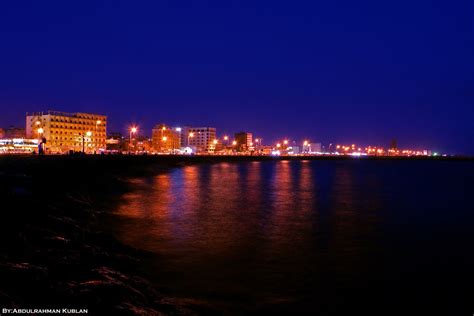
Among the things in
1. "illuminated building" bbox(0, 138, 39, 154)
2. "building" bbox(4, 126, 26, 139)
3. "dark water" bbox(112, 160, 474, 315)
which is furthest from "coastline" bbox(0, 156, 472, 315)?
"building" bbox(4, 126, 26, 139)

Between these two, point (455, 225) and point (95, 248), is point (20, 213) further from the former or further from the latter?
point (455, 225)

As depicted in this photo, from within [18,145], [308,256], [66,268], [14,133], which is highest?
[14,133]

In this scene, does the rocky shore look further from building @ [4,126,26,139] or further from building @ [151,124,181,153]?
building @ [151,124,181,153]

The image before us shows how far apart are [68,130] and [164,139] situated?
47.8 meters

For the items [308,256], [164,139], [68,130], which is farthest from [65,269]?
[164,139]

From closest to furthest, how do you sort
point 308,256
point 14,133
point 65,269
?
point 65,269 → point 308,256 → point 14,133

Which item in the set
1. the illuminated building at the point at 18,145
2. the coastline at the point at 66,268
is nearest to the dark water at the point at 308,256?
the coastline at the point at 66,268

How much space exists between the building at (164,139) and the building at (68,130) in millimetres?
36946

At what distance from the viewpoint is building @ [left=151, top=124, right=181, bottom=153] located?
17138 cm

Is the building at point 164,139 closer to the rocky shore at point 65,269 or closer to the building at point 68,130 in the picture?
the building at point 68,130

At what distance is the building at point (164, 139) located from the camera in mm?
171375

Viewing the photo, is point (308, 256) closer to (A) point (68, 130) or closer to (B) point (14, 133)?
(A) point (68, 130)

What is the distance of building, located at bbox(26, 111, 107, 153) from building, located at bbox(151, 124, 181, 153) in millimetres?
36946

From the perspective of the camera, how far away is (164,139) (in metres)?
166
